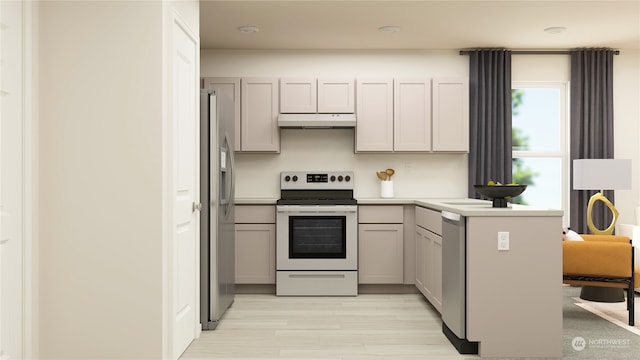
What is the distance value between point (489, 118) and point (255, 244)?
9.21 ft

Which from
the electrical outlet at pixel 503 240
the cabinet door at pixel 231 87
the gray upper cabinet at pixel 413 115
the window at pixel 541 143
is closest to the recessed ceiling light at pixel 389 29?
the gray upper cabinet at pixel 413 115

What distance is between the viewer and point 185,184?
3.45 metres

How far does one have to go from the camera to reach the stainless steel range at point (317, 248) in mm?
5113

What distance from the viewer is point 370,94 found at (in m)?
5.48

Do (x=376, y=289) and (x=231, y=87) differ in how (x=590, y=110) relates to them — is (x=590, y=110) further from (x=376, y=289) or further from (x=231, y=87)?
(x=231, y=87)

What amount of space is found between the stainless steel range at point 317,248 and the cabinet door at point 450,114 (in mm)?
1184

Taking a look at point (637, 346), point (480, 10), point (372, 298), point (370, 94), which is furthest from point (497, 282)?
point (370, 94)

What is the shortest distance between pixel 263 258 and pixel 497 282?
2.54 m

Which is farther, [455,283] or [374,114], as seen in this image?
[374,114]

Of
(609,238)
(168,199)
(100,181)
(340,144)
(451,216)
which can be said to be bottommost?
(609,238)

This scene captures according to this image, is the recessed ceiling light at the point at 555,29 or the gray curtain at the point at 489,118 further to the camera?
the gray curtain at the point at 489,118

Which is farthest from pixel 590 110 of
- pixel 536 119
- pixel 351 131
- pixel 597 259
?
pixel 351 131

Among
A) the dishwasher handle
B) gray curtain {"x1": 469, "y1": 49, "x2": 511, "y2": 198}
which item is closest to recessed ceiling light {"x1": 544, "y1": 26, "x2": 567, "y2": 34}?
gray curtain {"x1": 469, "y1": 49, "x2": 511, "y2": 198}

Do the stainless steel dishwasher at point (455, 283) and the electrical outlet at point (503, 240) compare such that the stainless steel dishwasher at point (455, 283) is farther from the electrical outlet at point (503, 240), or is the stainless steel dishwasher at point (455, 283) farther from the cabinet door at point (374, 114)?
the cabinet door at point (374, 114)
